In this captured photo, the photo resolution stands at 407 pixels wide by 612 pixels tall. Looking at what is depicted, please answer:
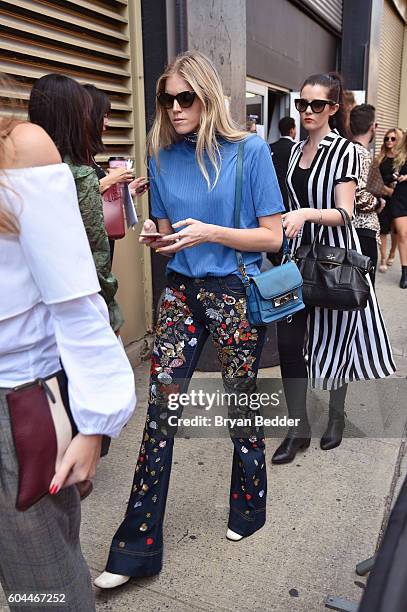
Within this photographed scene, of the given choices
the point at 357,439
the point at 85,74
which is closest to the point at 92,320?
the point at 357,439

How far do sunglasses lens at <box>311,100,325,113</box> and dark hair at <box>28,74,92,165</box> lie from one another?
1.20 metres

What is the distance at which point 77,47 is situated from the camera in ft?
12.9

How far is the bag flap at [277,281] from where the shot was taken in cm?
238

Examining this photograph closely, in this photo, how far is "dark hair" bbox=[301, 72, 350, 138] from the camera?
3193mm

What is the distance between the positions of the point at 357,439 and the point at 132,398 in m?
2.62

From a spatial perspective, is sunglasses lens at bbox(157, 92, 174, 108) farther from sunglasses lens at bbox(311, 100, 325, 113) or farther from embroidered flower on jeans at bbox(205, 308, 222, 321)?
sunglasses lens at bbox(311, 100, 325, 113)

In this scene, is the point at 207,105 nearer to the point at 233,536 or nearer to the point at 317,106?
the point at 317,106

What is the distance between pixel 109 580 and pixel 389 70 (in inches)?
594

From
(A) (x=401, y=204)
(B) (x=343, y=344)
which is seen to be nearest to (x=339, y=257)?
(B) (x=343, y=344)

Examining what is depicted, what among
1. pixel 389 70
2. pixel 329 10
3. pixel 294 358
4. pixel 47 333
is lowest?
pixel 294 358

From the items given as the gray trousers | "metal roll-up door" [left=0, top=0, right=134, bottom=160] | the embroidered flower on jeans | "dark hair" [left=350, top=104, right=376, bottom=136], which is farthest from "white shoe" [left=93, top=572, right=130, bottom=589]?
"dark hair" [left=350, top=104, right=376, bottom=136]

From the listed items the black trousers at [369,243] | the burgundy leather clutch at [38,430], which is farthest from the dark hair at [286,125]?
the burgundy leather clutch at [38,430]

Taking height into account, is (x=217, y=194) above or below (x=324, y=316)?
above

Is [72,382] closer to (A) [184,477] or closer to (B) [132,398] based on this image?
(B) [132,398]
